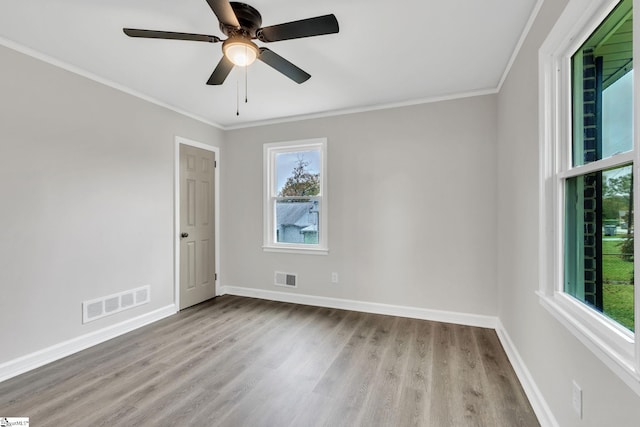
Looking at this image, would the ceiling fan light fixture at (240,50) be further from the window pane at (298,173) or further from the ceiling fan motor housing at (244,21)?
the window pane at (298,173)

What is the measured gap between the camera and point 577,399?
1328mm

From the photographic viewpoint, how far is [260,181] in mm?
4211

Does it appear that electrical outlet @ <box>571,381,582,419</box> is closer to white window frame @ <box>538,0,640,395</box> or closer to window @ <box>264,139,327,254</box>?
white window frame @ <box>538,0,640,395</box>

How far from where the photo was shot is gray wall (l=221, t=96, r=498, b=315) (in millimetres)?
3156

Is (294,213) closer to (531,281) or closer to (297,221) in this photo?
(297,221)

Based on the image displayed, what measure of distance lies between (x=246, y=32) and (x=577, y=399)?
8.61ft

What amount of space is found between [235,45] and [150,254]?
101 inches

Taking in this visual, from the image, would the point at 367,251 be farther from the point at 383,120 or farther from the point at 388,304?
the point at 383,120

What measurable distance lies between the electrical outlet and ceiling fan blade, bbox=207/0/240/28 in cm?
248

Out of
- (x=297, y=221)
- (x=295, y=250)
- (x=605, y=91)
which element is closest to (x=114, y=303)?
(x=295, y=250)

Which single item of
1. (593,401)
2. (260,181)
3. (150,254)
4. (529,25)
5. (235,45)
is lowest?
(593,401)

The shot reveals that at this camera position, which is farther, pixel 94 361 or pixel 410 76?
pixel 410 76

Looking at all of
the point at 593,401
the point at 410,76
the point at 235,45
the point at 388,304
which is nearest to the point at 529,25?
the point at 410,76

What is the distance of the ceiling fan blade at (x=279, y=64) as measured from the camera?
191cm
